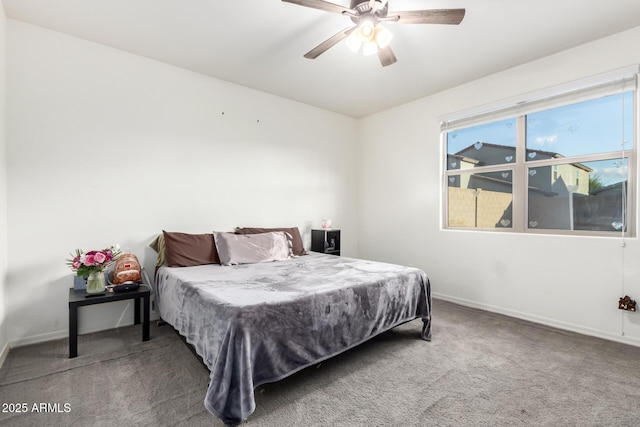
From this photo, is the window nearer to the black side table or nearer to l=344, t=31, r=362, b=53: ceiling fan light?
l=344, t=31, r=362, b=53: ceiling fan light

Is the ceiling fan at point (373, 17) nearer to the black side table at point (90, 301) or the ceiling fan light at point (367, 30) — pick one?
the ceiling fan light at point (367, 30)

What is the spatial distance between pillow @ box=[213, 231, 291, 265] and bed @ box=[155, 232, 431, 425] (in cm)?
15

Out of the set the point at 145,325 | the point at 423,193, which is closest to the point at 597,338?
the point at 423,193

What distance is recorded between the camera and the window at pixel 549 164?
273 cm

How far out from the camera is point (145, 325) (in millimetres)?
2584

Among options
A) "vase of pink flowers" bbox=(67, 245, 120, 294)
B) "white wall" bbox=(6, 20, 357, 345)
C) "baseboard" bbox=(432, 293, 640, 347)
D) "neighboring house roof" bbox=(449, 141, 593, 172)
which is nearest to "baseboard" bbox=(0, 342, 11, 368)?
"white wall" bbox=(6, 20, 357, 345)

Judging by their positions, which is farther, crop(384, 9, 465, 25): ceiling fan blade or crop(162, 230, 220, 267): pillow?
crop(162, 230, 220, 267): pillow

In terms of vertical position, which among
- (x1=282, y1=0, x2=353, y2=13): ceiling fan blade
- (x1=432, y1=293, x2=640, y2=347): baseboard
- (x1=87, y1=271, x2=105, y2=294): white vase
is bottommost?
(x1=432, y1=293, x2=640, y2=347): baseboard

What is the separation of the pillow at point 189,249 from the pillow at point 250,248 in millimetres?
93

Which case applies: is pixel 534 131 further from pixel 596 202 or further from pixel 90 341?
pixel 90 341

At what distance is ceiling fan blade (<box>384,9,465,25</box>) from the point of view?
1.96 metres

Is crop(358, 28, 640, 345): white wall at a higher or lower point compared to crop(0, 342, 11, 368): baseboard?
higher

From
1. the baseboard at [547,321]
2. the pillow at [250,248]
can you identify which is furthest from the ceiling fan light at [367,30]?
the baseboard at [547,321]

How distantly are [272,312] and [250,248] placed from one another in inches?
61.9
